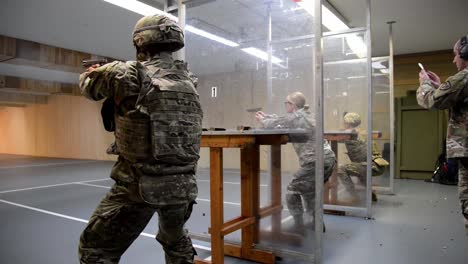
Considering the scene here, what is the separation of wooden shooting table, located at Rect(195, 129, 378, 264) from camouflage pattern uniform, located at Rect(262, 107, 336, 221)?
0.23 feet

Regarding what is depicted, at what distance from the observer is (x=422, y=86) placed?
2367 millimetres

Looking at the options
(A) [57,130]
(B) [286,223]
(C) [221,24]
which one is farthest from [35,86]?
(B) [286,223]

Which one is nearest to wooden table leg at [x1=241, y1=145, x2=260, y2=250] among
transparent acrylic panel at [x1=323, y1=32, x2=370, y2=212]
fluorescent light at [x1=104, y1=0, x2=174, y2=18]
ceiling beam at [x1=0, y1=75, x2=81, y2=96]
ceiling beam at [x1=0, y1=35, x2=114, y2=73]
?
transparent acrylic panel at [x1=323, y1=32, x2=370, y2=212]

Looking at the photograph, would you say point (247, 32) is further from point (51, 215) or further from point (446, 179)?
point (446, 179)

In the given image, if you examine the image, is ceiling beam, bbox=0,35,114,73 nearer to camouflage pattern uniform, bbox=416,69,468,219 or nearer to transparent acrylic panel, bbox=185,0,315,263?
transparent acrylic panel, bbox=185,0,315,263

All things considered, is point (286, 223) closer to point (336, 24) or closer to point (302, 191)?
point (302, 191)

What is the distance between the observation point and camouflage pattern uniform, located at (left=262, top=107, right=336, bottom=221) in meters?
2.49

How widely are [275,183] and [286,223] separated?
328mm

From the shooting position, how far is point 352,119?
4.23 meters

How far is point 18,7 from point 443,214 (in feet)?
19.0

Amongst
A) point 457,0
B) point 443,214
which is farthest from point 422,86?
point 457,0

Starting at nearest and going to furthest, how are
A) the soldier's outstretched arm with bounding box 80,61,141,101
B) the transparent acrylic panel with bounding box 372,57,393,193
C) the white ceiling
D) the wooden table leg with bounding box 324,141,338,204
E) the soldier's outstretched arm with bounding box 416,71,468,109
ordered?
the soldier's outstretched arm with bounding box 80,61,141,101 → the soldier's outstretched arm with bounding box 416,71,468,109 → the white ceiling → the wooden table leg with bounding box 324,141,338,204 → the transparent acrylic panel with bounding box 372,57,393,193

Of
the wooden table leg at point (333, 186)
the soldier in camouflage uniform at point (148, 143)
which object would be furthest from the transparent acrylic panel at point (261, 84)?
the wooden table leg at point (333, 186)

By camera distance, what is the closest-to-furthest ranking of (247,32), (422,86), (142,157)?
(142,157) → (422,86) → (247,32)
